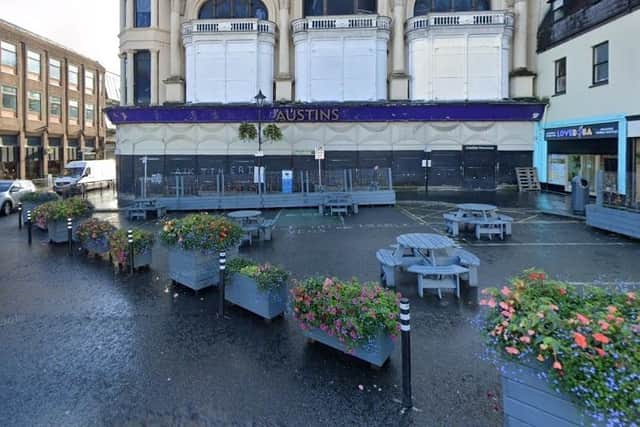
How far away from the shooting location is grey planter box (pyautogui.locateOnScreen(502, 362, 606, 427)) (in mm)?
2883

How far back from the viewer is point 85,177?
105 feet

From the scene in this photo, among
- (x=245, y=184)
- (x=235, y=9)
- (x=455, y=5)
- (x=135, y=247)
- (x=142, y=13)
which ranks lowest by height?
(x=135, y=247)

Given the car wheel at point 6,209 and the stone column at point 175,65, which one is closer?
the car wheel at point 6,209

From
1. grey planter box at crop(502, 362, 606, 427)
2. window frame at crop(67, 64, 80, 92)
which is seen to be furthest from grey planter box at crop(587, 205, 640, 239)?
window frame at crop(67, 64, 80, 92)

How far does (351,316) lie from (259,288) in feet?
6.78

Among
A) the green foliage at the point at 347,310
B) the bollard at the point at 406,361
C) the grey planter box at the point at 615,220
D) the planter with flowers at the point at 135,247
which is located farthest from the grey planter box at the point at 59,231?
the grey planter box at the point at 615,220

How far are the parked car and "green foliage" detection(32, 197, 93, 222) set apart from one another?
26.1ft

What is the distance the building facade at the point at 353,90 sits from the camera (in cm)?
2588

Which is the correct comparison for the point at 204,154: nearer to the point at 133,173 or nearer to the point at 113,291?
the point at 133,173

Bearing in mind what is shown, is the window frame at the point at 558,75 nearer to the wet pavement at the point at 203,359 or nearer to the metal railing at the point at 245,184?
the metal railing at the point at 245,184

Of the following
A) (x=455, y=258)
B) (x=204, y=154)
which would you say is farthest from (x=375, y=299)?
(x=204, y=154)

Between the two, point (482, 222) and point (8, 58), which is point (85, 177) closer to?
point (8, 58)

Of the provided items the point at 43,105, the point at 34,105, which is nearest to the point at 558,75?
the point at 34,105

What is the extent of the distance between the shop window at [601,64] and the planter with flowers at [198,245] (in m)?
21.1
